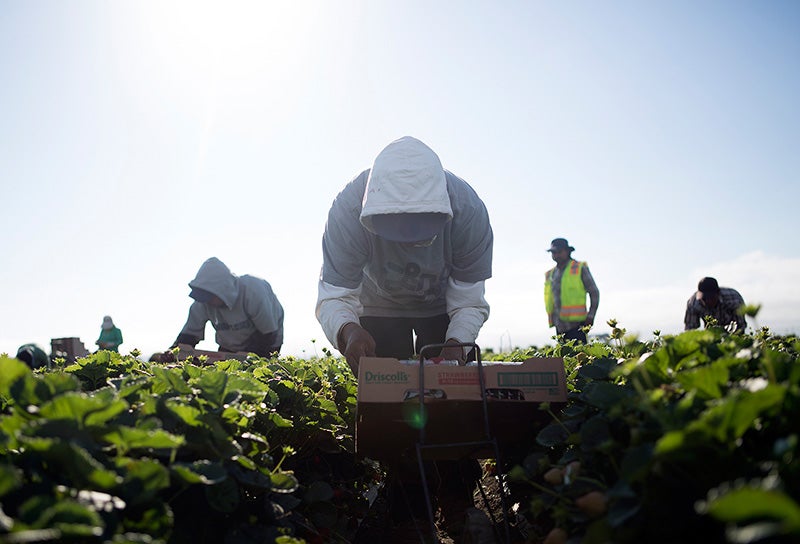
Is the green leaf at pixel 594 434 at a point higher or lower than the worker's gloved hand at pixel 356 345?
lower

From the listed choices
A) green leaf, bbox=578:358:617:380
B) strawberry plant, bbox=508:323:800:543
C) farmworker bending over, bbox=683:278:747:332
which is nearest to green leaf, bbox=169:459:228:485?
strawberry plant, bbox=508:323:800:543

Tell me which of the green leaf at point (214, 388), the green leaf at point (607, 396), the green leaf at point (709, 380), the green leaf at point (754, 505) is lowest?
the green leaf at point (754, 505)

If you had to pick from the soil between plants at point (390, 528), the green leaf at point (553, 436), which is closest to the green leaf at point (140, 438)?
the green leaf at point (553, 436)

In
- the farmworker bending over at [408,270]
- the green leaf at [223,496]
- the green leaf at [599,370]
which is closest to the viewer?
the green leaf at [223,496]

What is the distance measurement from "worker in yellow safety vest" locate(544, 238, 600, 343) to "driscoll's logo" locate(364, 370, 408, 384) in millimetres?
7023

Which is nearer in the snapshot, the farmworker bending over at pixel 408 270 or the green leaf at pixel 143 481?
the green leaf at pixel 143 481

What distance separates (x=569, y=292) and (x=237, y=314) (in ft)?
16.5

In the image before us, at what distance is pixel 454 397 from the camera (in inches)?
88.7

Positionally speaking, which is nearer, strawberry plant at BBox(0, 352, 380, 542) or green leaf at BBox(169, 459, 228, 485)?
strawberry plant at BBox(0, 352, 380, 542)

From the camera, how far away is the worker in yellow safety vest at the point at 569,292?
8867 millimetres

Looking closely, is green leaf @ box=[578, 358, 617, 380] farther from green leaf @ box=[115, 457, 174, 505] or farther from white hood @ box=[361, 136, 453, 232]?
green leaf @ box=[115, 457, 174, 505]

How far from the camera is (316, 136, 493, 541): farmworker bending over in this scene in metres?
3.12

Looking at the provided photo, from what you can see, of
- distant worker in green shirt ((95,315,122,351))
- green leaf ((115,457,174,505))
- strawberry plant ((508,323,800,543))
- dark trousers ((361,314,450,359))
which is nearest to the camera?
strawberry plant ((508,323,800,543))

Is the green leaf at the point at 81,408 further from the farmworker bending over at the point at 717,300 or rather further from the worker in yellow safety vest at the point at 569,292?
the worker in yellow safety vest at the point at 569,292
